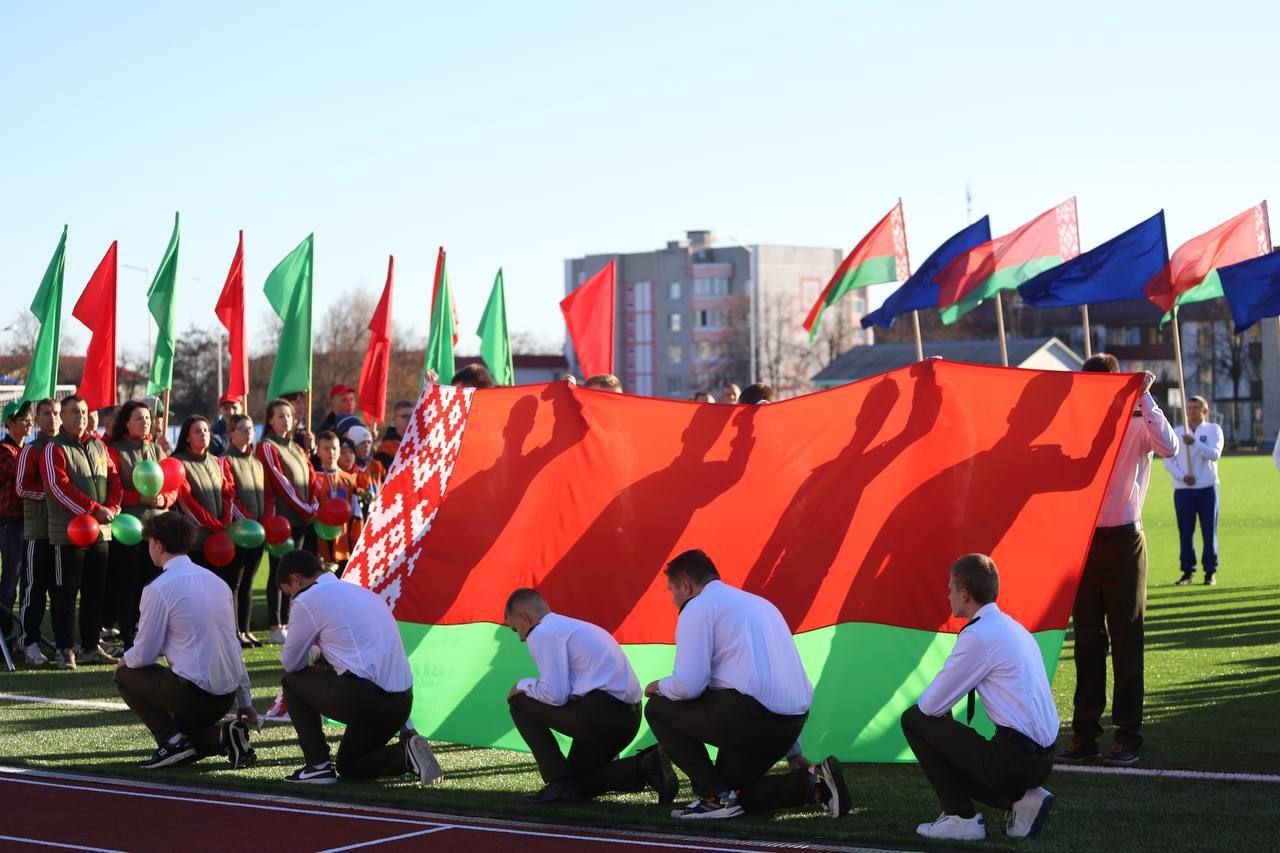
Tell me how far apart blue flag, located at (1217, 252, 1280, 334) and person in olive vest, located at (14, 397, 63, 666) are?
9.53 metres

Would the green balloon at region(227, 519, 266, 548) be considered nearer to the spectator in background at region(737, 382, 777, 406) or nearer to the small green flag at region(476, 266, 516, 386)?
the small green flag at region(476, 266, 516, 386)

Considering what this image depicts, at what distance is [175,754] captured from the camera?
9.80m

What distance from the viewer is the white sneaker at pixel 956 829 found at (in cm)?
758

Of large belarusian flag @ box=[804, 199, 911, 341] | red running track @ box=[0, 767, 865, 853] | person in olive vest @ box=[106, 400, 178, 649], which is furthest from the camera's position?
large belarusian flag @ box=[804, 199, 911, 341]

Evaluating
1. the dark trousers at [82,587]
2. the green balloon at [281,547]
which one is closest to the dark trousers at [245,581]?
the green balloon at [281,547]

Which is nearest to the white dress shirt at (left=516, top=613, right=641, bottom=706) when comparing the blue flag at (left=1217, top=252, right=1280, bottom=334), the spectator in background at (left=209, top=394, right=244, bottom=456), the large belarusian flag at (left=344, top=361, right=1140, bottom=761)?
the large belarusian flag at (left=344, top=361, right=1140, bottom=761)

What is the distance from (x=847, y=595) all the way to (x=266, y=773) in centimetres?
347

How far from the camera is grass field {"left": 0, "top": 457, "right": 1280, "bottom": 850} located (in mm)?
7812

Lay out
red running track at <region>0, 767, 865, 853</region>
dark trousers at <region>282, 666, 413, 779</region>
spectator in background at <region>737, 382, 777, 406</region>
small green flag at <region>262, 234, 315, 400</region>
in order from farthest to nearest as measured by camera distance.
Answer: small green flag at <region>262, 234, 315, 400</region>, spectator in background at <region>737, 382, 777, 406</region>, dark trousers at <region>282, 666, 413, 779</region>, red running track at <region>0, 767, 865, 853</region>

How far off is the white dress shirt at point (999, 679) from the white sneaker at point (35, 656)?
901cm

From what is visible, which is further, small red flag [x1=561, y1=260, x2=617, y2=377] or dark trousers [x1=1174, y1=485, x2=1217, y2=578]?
dark trousers [x1=1174, y1=485, x2=1217, y2=578]

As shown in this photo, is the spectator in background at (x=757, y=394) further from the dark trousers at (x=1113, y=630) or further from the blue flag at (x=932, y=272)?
the blue flag at (x=932, y=272)

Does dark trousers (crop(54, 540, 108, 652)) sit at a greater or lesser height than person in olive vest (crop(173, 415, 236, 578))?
lesser

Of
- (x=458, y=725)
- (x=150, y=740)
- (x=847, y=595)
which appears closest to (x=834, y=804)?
(x=847, y=595)
